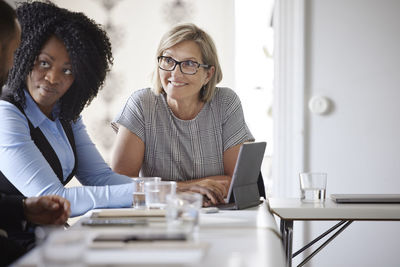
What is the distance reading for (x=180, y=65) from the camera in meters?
2.32

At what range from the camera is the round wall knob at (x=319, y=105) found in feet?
10.6

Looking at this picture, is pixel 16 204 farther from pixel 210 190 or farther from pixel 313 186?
pixel 313 186

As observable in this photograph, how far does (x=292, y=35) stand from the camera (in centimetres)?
331

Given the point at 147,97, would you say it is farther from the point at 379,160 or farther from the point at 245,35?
the point at 245,35

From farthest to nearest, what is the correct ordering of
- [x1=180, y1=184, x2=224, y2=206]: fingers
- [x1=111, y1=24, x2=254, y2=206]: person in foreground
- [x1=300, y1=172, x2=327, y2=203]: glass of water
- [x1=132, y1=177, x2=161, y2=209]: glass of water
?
1. [x1=111, y1=24, x2=254, y2=206]: person in foreground
2. [x1=300, y1=172, x2=327, y2=203]: glass of water
3. [x1=180, y1=184, x2=224, y2=206]: fingers
4. [x1=132, y1=177, x2=161, y2=209]: glass of water

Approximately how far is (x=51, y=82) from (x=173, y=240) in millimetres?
1008

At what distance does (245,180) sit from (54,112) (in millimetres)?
747

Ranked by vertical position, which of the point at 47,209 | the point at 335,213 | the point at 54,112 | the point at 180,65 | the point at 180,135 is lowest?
the point at 335,213

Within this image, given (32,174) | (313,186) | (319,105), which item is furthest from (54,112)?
(319,105)

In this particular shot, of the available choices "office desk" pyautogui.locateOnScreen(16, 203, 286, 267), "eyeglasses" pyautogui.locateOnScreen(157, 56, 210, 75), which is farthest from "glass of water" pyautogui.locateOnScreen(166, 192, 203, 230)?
"eyeglasses" pyautogui.locateOnScreen(157, 56, 210, 75)

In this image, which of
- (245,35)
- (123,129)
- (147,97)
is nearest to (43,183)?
(123,129)

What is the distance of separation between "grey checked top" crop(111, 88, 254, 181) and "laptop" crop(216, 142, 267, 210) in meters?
0.48

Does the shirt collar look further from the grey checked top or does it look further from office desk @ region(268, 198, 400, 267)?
office desk @ region(268, 198, 400, 267)

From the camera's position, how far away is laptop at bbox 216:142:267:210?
166 cm
